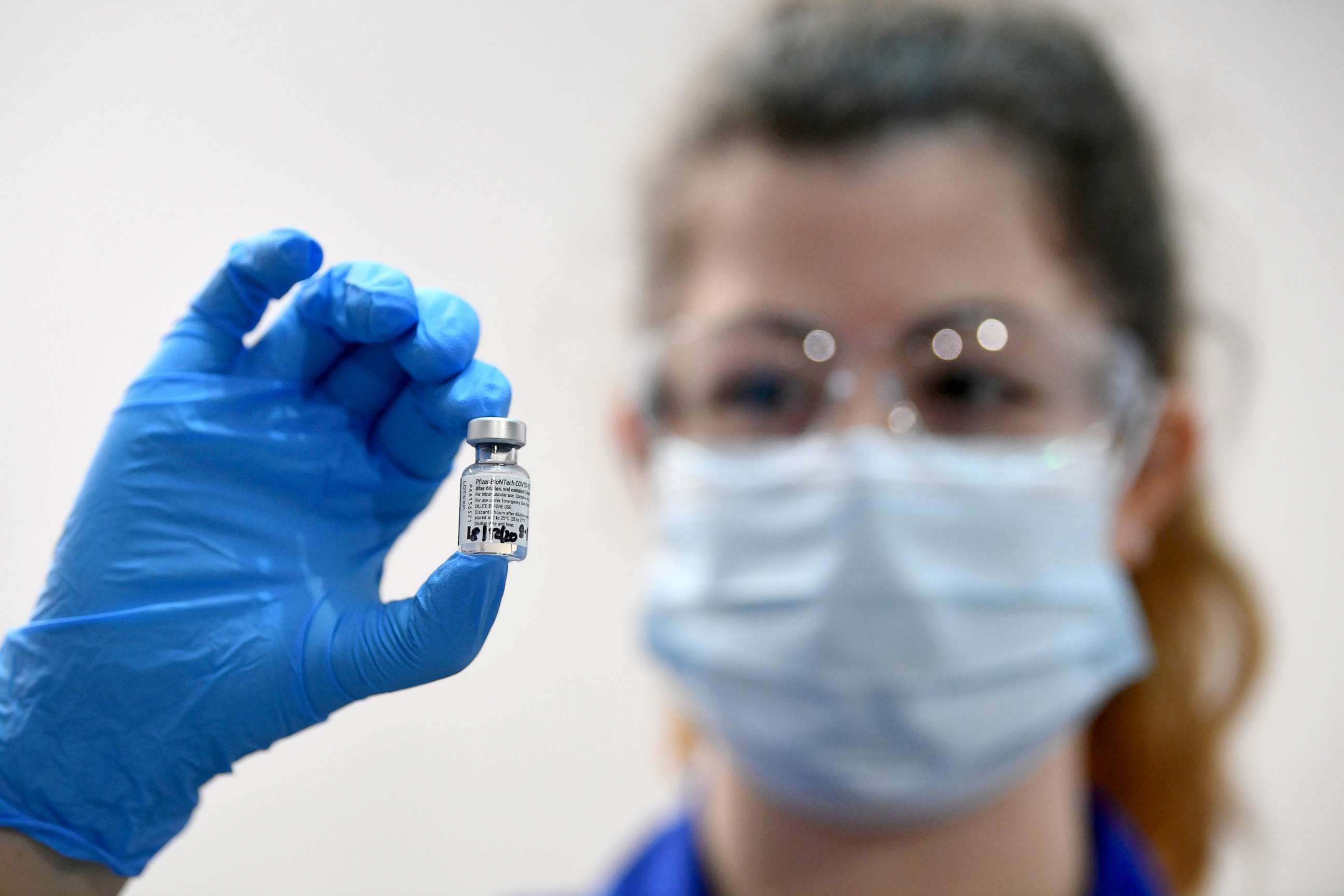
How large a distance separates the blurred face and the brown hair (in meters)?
0.05

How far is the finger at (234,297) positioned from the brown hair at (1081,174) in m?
0.75

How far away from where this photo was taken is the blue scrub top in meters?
1.32

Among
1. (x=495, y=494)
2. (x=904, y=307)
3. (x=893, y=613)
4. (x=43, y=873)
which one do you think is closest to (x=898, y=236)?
(x=904, y=307)

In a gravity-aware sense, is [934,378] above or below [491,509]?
above

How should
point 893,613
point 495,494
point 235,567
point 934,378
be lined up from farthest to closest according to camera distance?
point 934,378
point 893,613
point 235,567
point 495,494

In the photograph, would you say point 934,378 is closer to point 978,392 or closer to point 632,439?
point 978,392

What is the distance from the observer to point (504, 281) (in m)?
1.55

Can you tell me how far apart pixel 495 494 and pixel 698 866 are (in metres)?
0.98

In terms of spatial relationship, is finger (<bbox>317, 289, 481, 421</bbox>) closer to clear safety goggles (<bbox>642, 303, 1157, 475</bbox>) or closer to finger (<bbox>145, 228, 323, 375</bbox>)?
finger (<bbox>145, 228, 323, 375</bbox>)

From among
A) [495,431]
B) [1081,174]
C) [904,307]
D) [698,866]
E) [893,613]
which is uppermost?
[1081,174]

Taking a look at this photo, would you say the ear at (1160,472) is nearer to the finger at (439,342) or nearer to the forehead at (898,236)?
the forehead at (898,236)

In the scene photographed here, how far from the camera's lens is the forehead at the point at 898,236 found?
1220 mm

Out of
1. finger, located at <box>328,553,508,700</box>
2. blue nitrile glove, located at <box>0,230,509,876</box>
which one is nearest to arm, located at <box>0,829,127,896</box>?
blue nitrile glove, located at <box>0,230,509,876</box>

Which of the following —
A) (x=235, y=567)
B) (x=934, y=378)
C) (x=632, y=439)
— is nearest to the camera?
(x=235, y=567)
